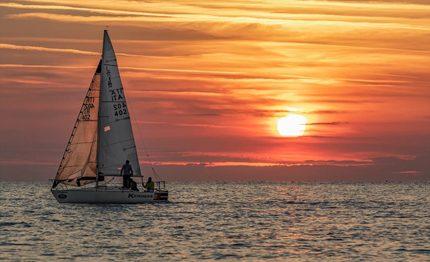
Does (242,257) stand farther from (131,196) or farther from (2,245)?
(131,196)

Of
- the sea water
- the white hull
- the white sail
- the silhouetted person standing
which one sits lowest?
the sea water

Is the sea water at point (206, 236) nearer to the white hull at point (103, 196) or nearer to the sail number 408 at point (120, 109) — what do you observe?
the white hull at point (103, 196)

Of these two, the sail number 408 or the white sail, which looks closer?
the white sail

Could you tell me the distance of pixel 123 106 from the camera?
7669 cm

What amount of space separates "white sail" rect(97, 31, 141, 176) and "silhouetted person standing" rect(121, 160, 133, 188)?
3.02 ft

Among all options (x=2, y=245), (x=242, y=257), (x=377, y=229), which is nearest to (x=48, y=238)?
(x=2, y=245)

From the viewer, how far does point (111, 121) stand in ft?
249

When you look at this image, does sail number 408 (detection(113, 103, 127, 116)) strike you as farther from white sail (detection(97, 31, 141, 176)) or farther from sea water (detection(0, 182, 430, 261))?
sea water (detection(0, 182, 430, 261))

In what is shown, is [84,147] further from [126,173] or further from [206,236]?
[206,236]

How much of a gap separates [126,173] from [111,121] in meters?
5.56

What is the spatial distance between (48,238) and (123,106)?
2814cm

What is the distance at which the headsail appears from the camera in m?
74.9

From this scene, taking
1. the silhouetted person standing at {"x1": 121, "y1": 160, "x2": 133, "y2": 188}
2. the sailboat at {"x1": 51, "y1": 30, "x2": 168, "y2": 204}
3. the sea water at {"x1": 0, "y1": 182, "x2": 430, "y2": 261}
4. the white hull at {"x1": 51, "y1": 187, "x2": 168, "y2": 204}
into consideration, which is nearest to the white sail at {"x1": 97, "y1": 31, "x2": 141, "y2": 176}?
the sailboat at {"x1": 51, "y1": 30, "x2": 168, "y2": 204}

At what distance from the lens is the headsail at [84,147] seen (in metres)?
74.9
